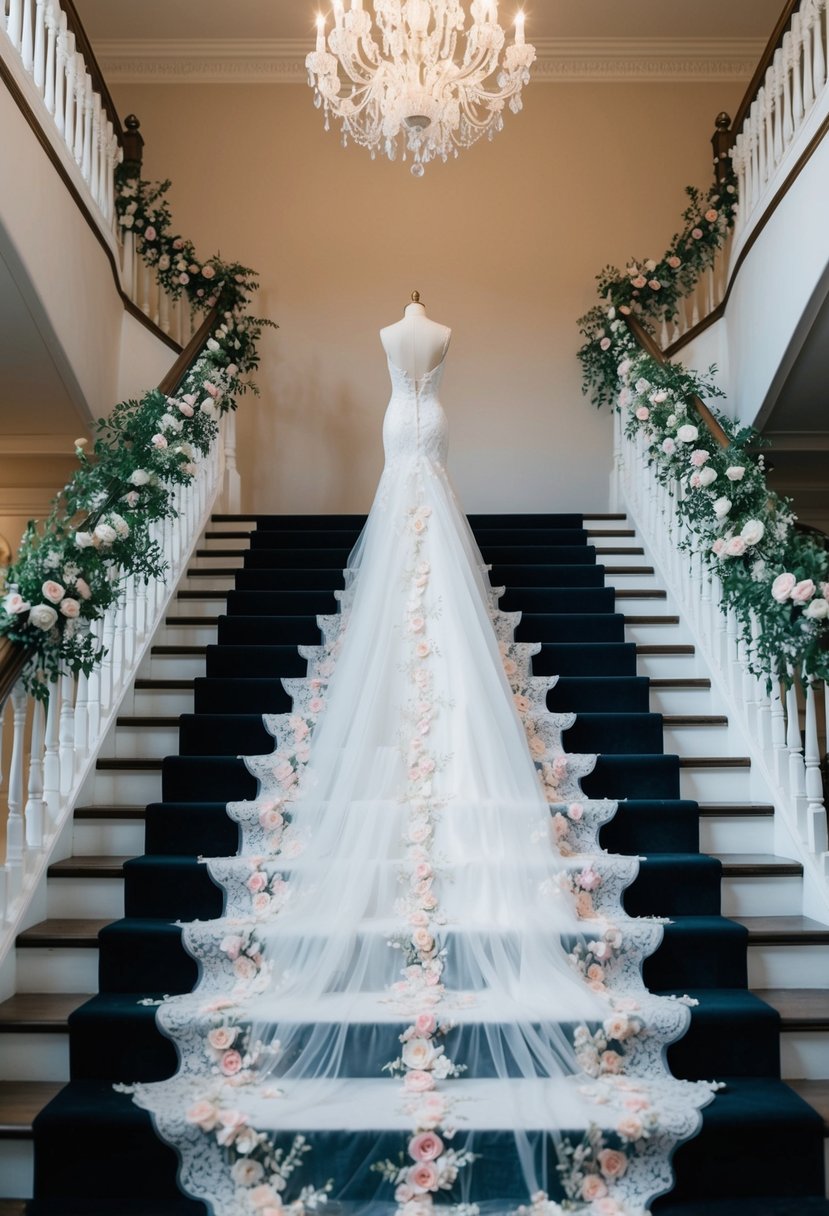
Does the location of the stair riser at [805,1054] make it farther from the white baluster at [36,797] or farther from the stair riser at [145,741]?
the stair riser at [145,741]

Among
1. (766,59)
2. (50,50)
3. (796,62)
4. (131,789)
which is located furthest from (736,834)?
(50,50)

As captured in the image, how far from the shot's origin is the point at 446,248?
8.95m

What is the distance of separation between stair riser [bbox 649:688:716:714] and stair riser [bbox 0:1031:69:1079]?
2.91 metres

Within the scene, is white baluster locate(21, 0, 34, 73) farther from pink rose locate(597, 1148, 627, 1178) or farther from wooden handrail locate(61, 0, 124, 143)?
pink rose locate(597, 1148, 627, 1178)

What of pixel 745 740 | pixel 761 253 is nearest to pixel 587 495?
pixel 761 253

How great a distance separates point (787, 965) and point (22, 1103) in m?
2.49

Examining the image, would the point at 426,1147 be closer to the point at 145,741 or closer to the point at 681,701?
the point at 145,741

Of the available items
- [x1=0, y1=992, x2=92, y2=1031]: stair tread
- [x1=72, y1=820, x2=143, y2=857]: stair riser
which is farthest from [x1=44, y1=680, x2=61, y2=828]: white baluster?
[x1=0, y1=992, x2=92, y2=1031]: stair tread

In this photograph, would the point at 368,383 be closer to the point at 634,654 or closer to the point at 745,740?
the point at 634,654

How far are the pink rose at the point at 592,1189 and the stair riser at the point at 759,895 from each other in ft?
4.41

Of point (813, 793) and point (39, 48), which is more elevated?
point (39, 48)

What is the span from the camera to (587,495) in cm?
885

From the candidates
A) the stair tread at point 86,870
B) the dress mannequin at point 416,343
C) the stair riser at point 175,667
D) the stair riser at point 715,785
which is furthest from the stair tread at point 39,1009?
the dress mannequin at point 416,343

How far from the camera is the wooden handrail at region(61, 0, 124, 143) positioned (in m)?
6.02
